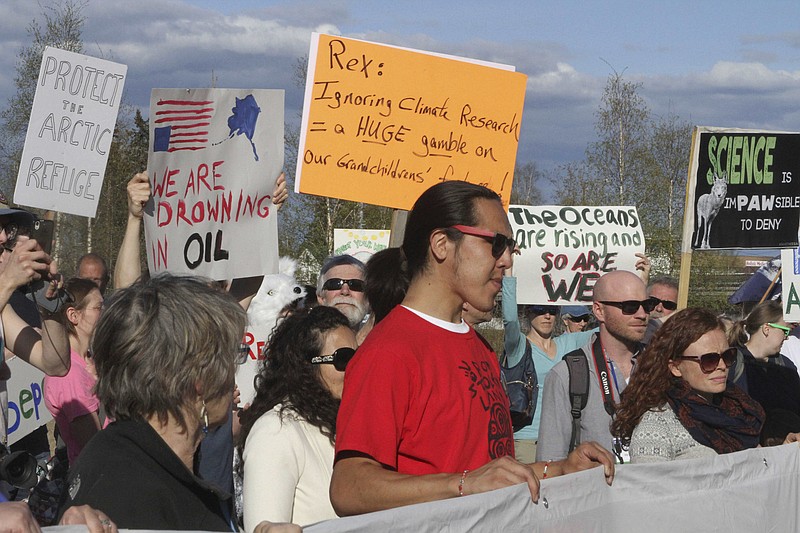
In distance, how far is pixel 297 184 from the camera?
18.6ft

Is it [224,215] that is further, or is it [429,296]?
[224,215]

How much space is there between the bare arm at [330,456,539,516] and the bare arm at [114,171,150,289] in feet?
7.25

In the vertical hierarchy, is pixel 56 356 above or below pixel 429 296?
below

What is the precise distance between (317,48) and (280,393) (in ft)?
8.78

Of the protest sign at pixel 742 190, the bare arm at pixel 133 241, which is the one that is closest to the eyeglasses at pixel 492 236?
the bare arm at pixel 133 241

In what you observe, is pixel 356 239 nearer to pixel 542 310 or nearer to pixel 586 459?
pixel 542 310

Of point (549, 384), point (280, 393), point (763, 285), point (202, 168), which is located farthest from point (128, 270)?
point (763, 285)

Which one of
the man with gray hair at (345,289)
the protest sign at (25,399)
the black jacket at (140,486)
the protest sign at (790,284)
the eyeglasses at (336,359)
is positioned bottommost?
the protest sign at (25,399)

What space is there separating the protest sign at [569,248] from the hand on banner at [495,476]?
603 centimetres

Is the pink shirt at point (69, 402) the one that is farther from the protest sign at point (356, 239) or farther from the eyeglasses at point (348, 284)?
the protest sign at point (356, 239)

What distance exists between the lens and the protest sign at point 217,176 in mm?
5410

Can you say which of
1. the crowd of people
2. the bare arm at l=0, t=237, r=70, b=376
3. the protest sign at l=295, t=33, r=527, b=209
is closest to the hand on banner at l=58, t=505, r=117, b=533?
the crowd of people

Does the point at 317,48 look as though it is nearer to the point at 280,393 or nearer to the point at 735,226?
the point at 280,393

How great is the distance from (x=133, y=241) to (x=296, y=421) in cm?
175
